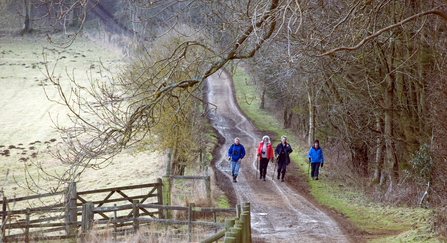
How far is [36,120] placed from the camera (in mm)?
35781

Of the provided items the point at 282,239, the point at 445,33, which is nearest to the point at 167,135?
the point at 282,239

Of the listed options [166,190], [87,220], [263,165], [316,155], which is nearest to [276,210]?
[166,190]

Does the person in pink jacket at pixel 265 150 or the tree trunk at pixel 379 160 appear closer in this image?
the tree trunk at pixel 379 160

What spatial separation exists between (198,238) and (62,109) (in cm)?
3500

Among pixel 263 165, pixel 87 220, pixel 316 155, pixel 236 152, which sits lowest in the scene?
pixel 87 220

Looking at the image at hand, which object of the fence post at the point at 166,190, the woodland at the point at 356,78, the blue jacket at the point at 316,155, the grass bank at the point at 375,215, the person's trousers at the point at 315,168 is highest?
the woodland at the point at 356,78

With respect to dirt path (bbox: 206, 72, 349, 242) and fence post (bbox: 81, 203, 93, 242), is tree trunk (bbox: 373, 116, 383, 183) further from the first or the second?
fence post (bbox: 81, 203, 93, 242)

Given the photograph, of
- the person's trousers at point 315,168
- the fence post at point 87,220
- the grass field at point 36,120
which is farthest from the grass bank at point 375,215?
the grass field at point 36,120

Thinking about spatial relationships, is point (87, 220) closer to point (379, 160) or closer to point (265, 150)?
point (265, 150)

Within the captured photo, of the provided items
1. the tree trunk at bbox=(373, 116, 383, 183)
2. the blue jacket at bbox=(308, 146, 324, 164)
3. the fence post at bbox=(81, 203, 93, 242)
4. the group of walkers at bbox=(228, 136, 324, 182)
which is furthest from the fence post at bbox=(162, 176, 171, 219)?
the tree trunk at bbox=(373, 116, 383, 183)

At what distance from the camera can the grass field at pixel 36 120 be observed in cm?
2308

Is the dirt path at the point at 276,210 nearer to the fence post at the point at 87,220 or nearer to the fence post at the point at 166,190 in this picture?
the fence post at the point at 166,190

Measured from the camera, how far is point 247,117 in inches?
1515

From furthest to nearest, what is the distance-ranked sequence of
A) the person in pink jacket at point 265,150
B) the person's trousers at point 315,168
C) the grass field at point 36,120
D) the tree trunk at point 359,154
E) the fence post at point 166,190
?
1. the grass field at point 36,120
2. the tree trunk at point 359,154
3. the person's trousers at point 315,168
4. the person in pink jacket at point 265,150
5. the fence post at point 166,190
